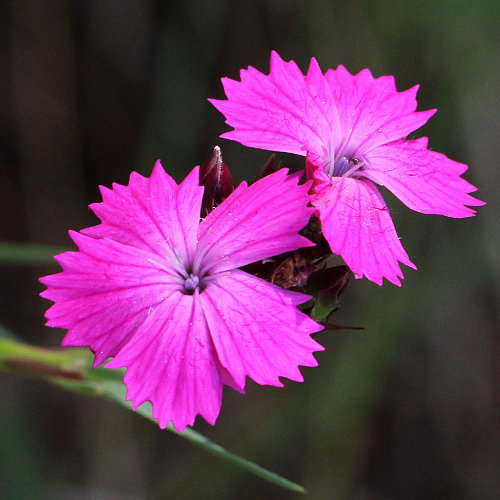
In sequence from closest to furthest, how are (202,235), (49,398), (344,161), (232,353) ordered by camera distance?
(232,353)
(202,235)
(344,161)
(49,398)

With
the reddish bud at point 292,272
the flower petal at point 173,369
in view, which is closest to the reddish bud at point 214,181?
the reddish bud at point 292,272

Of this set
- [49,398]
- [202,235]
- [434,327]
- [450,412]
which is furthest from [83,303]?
[450,412]

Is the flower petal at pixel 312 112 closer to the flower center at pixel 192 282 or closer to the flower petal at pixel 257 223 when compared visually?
the flower petal at pixel 257 223

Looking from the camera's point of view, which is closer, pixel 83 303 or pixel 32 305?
pixel 83 303

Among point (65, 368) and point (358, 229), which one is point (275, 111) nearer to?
point (358, 229)

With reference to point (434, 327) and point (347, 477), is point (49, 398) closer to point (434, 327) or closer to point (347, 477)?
point (347, 477)

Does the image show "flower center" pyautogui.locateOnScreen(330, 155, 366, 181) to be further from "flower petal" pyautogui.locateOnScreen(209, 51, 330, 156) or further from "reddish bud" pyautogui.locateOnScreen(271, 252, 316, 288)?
"reddish bud" pyautogui.locateOnScreen(271, 252, 316, 288)
